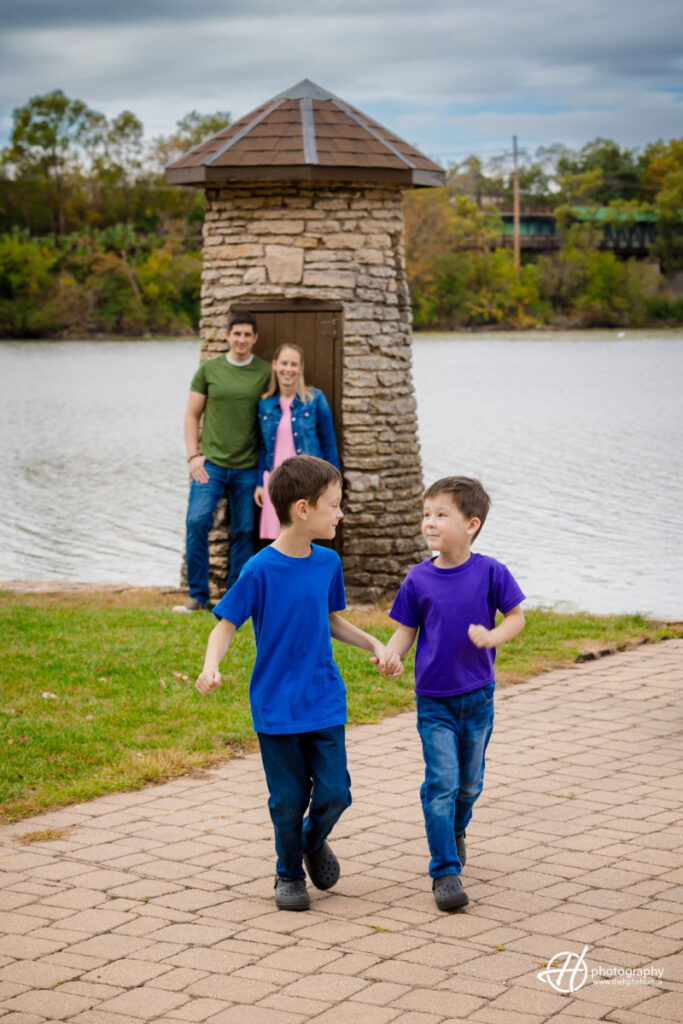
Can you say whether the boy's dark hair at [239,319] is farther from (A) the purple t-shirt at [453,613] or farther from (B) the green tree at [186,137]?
(B) the green tree at [186,137]

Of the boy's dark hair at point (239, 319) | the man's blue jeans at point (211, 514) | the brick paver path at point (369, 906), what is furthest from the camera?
the man's blue jeans at point (211, 514)

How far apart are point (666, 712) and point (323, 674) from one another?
3.35 m

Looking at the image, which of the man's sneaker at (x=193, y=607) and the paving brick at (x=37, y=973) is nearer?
the paving brick at (x=37, y=973)

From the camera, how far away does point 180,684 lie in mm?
7684

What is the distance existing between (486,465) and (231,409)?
50.1ft

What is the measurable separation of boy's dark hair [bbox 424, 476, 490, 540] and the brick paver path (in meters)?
1.34

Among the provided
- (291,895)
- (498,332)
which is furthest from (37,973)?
(498,332)

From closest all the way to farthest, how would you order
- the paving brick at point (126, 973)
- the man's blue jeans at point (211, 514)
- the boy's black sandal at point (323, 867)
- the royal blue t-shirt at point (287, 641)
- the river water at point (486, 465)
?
the paving brick at point (126, 973) → the royal blue t-shirt at point (287, 641) → the boy's black sandal at point (323, 867) → the man's blue jeans at point (211, 514) → the river water at point (486, 465)

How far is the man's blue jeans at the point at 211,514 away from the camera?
32.3ft

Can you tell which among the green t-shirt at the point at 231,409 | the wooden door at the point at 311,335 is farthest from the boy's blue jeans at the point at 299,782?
the wooden door at the point at 311,335

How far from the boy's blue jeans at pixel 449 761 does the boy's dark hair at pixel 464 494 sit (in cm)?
61

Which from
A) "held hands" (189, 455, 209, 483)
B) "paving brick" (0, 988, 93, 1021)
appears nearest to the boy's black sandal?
"paving brick" (0, 988, 93, 1021)

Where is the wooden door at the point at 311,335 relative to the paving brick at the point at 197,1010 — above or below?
above

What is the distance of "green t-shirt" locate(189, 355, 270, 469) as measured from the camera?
379 inches
